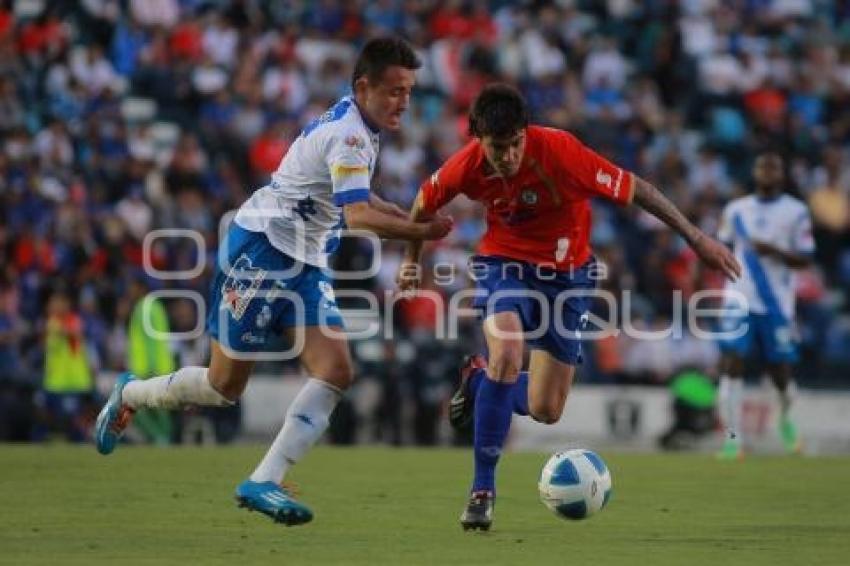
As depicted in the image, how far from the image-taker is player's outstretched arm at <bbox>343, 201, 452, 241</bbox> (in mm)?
9312

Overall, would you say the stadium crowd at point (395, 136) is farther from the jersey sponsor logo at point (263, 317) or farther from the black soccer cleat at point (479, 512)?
the black soccer cleat at point (479, 512)

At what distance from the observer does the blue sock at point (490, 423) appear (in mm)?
9906

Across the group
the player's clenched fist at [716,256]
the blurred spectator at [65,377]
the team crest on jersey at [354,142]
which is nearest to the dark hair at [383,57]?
the team crest on jersey at [354,142]

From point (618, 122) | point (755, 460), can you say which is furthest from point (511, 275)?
point (618, 122)

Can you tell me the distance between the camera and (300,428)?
9.67 m

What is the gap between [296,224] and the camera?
994cm

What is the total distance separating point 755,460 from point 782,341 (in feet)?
4.81

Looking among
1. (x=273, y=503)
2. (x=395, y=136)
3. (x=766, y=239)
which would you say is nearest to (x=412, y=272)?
(x=273, y=503)

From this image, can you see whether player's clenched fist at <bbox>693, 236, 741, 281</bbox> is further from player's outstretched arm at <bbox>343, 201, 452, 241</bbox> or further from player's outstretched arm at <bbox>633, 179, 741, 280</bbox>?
player's outstretched arm at <bbox>343, 201, 452, 241</bbox>

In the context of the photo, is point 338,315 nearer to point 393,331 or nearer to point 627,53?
point 393,331

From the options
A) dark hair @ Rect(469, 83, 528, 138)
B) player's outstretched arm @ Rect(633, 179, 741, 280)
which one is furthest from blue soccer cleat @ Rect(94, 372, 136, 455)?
player's outstretched arm @ Rect(633, 179, 741, 280)

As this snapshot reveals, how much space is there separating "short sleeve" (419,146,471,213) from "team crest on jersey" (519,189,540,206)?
0.40m

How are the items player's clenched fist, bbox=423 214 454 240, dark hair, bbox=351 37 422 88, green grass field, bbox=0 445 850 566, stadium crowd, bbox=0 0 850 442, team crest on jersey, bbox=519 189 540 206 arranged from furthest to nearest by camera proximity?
1. stadium crowd, bbox=0 0 850 442
2. team crest on jersey, bbox=519 189 540 206
3. dark hair, bbox=351 37 422 88
4. player's clenched fist, bbox=423 214 454 240
5. green grass field, bbox=0 445 850 566

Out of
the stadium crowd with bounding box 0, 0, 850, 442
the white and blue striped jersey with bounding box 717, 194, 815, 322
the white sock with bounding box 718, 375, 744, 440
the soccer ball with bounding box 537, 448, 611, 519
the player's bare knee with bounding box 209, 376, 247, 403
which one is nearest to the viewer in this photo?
the soccer ball with bounding box 537, 448, 611, 519
